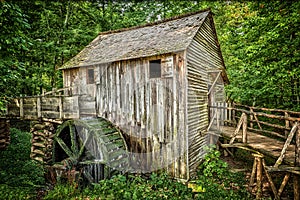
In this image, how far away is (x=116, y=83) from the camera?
28.1ft

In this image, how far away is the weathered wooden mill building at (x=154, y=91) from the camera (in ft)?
24.0

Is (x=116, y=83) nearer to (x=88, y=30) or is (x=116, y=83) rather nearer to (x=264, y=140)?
(x=264, y=140)

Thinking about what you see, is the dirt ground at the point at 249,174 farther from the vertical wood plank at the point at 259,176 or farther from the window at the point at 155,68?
the window at the point at 155,68

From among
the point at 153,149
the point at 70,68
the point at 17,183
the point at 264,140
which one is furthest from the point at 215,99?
the point at 17,183

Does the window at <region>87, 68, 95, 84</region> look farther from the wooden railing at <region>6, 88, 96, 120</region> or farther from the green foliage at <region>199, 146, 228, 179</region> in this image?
the green foliage at <region>199, 146, 228, 179</region>

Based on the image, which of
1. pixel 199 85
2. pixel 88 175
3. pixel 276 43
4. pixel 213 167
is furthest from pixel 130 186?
pixel 276 43

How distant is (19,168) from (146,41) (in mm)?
7249

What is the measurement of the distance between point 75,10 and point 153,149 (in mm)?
12746

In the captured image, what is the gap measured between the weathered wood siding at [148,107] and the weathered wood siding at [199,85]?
0.46m

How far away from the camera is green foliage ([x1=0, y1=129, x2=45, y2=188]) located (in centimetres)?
704

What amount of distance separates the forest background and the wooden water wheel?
257cm

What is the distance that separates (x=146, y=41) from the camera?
879cm

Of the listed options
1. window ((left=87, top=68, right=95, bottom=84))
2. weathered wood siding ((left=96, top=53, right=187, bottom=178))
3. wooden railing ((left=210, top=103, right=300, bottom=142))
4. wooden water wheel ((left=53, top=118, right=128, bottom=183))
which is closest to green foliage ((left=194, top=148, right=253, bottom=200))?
weathered wood siding ((left=96, top=53, right=187, bottom=178))

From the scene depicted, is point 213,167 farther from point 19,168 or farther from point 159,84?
point 19,168
